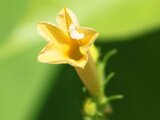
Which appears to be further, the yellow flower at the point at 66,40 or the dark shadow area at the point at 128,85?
the dark shadow area at the point at 128,85

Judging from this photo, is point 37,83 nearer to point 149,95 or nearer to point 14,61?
point 14,61

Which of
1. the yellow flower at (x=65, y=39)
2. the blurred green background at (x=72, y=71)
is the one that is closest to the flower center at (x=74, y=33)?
the yellow flower at (x=65, y=39)

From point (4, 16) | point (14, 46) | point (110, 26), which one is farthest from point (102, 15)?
A: point (4, 16)

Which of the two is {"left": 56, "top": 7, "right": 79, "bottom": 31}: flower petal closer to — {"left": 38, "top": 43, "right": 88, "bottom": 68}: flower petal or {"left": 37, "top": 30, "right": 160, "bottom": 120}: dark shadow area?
{"left": 38, "top": 43, "right": 88, "bottom": 68}: flower petal

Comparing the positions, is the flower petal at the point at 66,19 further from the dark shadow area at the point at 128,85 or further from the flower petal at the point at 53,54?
the dark shadow area at the point at 128,85

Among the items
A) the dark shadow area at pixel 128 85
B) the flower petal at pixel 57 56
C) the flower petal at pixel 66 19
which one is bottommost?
the dark shadow area at pixel 128 85

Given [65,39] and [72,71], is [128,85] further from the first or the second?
[65,39]

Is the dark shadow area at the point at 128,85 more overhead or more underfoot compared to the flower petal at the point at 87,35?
more underfoot

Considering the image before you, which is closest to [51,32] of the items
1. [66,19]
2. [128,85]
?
[66,19]
